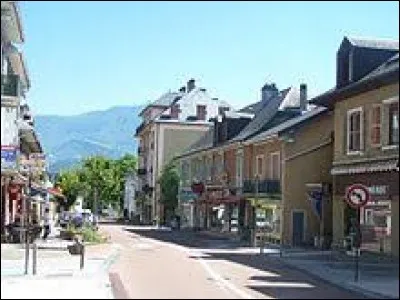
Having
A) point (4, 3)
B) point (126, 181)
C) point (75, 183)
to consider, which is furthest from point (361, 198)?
point (126, 181)

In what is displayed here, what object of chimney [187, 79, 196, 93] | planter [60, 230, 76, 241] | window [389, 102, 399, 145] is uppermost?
chimney [187, 79, 196, 93]

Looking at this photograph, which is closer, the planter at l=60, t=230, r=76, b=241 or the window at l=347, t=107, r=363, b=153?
the window at l=347, t=107, r=363, b=153

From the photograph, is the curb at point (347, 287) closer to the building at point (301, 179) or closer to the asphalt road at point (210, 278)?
the asphalt road at point (210, 278)

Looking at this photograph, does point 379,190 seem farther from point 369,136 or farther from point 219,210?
point 219,210

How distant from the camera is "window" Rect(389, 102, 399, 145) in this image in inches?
1348

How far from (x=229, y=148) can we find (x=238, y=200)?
20.5ft

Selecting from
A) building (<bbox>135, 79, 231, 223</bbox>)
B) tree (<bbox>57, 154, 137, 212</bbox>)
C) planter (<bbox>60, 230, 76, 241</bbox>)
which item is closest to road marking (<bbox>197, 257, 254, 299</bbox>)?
planter (<bbox>60, 230, 76, 241</bbox>)

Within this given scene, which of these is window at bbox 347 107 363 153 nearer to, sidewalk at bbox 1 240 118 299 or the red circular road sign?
the red circular road sign

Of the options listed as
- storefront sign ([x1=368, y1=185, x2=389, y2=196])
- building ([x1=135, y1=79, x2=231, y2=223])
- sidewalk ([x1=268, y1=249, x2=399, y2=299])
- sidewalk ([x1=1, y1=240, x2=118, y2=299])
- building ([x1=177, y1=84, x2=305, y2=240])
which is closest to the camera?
sidewalk ([x1=1, y1=240, x2=118, y2=299])

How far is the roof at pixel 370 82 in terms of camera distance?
34219 millimetres

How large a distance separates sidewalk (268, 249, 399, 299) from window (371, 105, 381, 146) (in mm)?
4613

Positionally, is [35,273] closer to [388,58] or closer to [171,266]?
[171,266]

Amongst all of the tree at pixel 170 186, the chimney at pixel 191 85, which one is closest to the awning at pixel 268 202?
the tree at pixel 170 186

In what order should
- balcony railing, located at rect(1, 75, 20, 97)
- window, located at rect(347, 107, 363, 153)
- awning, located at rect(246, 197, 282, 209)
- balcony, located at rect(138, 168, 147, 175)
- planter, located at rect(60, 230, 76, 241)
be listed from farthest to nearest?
balcony, located at rect(138, 168, 147, 175), awning, located at rect(246, 197, 282, 209), planter, located at rect(60, 230, 76, 241), window, located at rect(347, 107, 363, 153), balcony railing, located at rect(1, 75, 20, 97)
